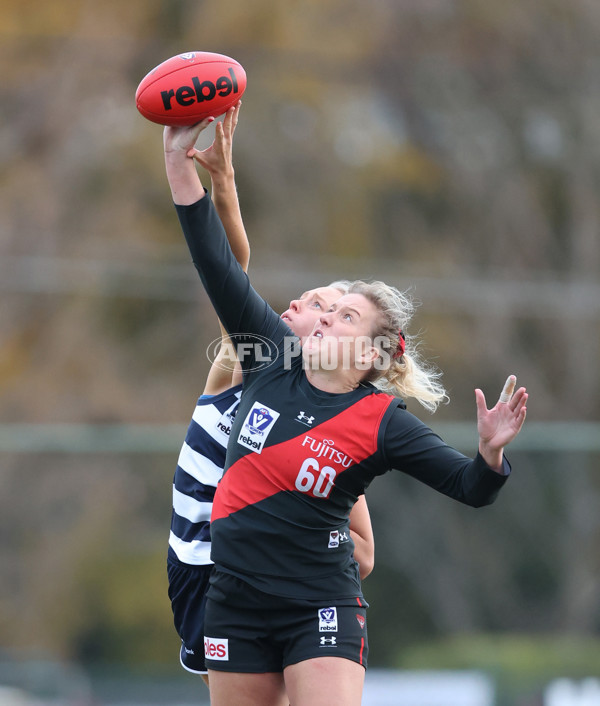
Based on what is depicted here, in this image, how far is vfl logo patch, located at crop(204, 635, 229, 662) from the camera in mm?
3160

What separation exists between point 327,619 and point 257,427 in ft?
1.93

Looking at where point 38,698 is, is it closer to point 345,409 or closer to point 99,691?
point 99,691

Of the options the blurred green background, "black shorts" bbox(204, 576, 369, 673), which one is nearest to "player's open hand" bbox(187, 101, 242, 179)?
"black shorts" bbox(204, 576, 369, 673)

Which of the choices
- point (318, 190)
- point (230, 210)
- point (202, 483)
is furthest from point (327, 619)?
point (318, 190)

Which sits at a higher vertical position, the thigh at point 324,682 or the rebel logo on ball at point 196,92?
the rebel logo on ball at point 196,92

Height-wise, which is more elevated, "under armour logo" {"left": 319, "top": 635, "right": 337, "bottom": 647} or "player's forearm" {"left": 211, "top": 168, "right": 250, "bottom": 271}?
"player's forearm" {"left": 211, "top": 168, "right": 250, "bottom": 271}

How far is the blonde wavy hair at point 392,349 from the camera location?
131 inches

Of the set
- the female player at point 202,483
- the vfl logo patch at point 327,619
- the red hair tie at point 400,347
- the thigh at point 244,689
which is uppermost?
the red hair tie at point 400,347

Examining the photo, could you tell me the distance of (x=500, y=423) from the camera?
2.95 meters

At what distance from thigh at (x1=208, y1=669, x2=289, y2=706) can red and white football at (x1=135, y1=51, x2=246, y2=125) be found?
A: 1.63m

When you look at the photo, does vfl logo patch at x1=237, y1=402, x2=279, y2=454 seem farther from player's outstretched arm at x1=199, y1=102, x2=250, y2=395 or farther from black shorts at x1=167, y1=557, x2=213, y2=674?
black shorts at x1=167, y1=557, x2=213, y2=674

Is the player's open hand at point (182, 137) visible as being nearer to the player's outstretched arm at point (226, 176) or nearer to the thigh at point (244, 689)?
the player's outstretched arm at point (226, 176)

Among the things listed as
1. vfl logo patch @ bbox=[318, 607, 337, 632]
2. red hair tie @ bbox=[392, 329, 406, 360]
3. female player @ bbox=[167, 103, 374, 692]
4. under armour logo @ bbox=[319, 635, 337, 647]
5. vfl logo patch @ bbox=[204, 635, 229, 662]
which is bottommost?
vfl logo patch @ bbox=[204, 635, 229, 662]

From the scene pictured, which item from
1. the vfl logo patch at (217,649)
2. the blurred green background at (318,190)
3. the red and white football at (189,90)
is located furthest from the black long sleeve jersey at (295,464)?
the blurred green background at (318,190)
